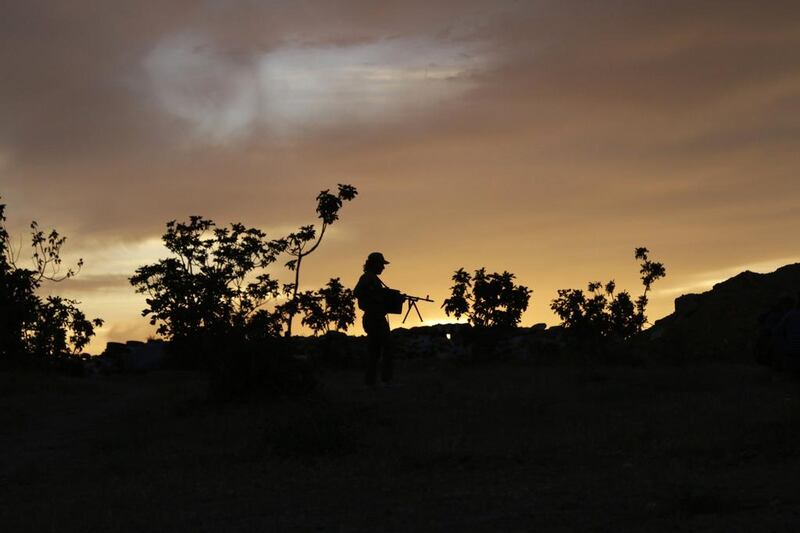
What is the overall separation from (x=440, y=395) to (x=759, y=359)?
744cm

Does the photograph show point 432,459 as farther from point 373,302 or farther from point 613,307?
point 613,307

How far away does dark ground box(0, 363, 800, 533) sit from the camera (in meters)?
7.66

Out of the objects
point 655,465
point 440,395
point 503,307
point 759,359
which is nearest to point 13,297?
point 503,307

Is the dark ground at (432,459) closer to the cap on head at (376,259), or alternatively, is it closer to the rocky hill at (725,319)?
the cap on head at (376,259)

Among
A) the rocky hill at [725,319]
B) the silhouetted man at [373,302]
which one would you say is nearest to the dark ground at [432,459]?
the silhouetted man at [373,302]

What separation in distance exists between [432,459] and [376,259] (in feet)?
21.9

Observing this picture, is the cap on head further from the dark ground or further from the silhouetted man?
the dark ground

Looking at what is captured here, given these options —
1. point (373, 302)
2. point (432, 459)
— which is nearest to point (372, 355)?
point (373, 302)

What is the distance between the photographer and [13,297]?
2997cm

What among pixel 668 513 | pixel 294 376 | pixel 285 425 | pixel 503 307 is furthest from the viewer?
pixel 503 307

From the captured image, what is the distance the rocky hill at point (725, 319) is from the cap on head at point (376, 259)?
43.1 ft

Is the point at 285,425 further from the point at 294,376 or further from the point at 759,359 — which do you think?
the point at 759,359

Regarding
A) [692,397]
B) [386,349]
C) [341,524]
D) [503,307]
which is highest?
[503,307]

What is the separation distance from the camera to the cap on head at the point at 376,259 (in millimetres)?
16469
